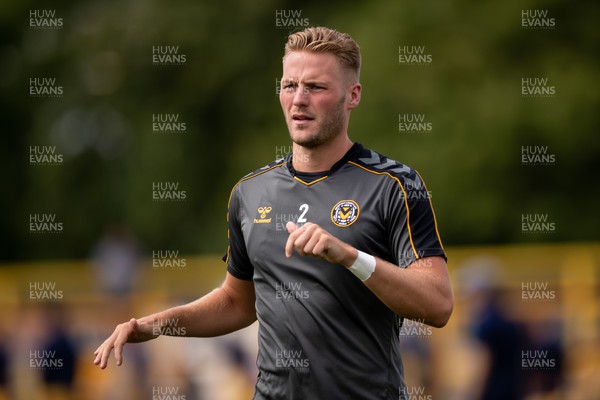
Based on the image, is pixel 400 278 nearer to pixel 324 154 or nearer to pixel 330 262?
pixel 330 262

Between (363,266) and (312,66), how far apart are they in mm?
1072

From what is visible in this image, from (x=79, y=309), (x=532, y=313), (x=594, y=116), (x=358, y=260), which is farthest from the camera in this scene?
(x=594, y=116)

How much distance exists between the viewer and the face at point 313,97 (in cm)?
514

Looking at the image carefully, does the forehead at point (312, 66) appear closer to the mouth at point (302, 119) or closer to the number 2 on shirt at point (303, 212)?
the mouth at point (302, 119)

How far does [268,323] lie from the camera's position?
518cm

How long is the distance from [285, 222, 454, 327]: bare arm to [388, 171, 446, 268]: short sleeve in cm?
5

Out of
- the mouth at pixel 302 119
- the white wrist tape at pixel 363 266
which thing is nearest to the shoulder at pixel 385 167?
the mouth at pixel 302 119

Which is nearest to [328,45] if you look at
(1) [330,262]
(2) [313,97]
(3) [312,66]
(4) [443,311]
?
(3) [312,66]

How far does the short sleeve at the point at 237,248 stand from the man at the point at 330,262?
0.15 m

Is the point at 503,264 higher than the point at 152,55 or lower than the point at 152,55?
lower

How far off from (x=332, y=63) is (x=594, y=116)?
14.9 m

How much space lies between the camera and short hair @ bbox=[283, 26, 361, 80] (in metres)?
5.20

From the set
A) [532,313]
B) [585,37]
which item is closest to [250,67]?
[585,37]

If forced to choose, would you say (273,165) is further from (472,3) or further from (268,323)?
(472,3)
